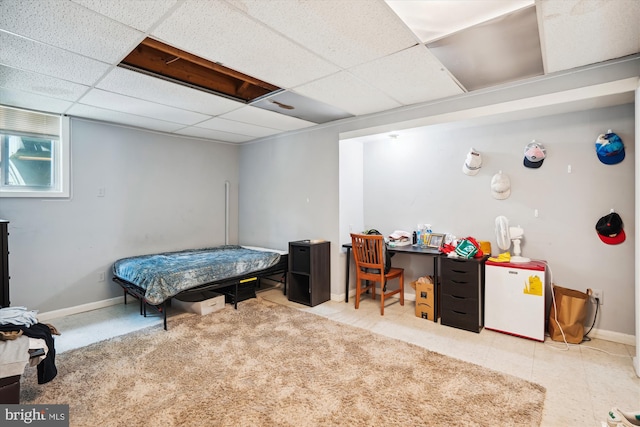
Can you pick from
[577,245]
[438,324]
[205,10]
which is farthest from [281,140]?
[577,245]

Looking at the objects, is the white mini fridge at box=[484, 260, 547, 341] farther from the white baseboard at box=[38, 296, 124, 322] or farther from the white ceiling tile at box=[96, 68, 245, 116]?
the white baseboard at box=[38, 296, 124, 322]

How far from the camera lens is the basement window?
2439 millimetres

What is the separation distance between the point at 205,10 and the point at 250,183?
12.2 ft

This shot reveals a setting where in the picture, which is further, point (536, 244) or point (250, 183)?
point (250, 183)

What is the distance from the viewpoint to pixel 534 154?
10.3 feet

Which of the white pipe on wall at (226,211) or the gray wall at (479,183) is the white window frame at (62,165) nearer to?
the white pipe on wall at (226,211)

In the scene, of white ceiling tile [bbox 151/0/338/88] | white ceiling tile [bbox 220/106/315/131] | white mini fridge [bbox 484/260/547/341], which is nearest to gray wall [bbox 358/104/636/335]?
white mini fridge [bbox 484/260/547/341]

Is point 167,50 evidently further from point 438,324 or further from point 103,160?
point 438,324

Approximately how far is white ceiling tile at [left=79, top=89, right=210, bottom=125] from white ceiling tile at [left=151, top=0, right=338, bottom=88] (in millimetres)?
1393

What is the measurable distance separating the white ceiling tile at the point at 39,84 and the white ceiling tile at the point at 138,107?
0.12m

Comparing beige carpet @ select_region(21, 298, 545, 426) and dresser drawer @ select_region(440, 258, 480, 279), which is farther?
dresser drawer @ select_region(440, 258, 480, 279)

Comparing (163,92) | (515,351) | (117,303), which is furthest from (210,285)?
(515,351)

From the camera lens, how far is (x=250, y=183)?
538cm

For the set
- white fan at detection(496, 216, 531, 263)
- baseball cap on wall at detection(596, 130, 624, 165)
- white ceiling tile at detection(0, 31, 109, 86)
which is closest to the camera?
white ceiling tile at detection(0, 31, 109, 86)
